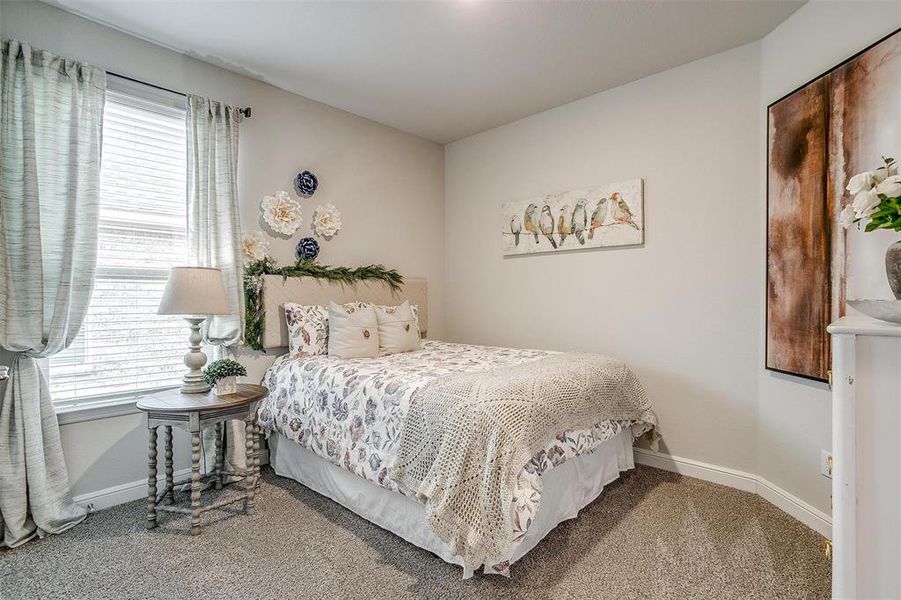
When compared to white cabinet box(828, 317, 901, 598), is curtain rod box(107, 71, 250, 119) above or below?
above

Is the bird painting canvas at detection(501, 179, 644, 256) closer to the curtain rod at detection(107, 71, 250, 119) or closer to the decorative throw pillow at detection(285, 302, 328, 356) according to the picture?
the decorative throw pillow at detection(285, 302, 328, 356)

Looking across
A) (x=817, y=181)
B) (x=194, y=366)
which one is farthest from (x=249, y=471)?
(x=817, y=181)

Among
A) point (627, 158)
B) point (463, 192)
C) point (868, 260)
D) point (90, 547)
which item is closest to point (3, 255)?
point (90, 547)

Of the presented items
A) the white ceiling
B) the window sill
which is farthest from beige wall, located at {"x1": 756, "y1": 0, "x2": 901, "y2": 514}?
the window sill

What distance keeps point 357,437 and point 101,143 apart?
6.87 ft

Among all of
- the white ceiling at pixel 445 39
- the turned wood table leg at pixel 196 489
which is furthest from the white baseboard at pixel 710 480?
the white ceiling at pixel 445 39

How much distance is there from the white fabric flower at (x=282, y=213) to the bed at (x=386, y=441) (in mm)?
381

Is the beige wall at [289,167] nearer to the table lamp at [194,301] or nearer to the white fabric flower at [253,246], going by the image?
the white fabric flower at [253,246]

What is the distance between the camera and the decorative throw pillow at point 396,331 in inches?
124

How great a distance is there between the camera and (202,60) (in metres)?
2.82

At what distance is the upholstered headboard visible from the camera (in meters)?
3.03

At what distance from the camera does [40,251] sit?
2.15 m

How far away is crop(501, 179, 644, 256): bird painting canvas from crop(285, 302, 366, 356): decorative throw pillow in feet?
5.64

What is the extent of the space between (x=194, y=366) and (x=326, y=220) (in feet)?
4.96
